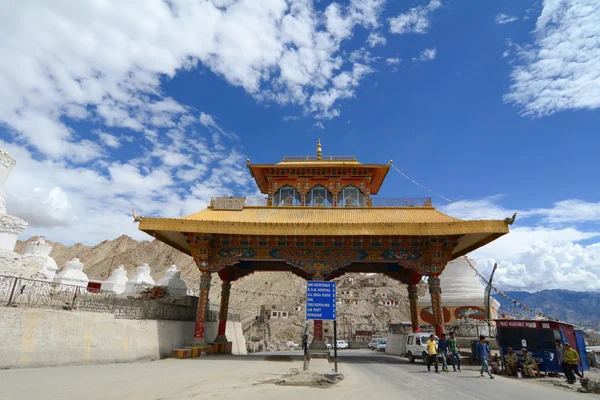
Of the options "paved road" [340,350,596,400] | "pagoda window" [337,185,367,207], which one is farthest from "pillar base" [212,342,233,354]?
"paved road" [340,350,596,400]

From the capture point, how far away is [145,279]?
35219 mm

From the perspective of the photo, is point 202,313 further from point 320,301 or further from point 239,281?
point 239,281

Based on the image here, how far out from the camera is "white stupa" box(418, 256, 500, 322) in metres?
24.8

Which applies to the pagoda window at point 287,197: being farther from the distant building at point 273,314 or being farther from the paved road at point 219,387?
the distant building at point 273,314

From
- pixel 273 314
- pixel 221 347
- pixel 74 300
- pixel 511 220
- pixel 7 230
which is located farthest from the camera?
pixel 273 314

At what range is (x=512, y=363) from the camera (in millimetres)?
12203

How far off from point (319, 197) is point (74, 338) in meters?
13.5

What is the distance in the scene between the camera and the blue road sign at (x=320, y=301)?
33.3 feet

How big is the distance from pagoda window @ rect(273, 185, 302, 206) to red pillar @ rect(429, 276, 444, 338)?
8.41 meters

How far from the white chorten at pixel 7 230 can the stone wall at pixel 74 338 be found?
4.76 meters

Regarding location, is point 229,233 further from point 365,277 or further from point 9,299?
point 365,277

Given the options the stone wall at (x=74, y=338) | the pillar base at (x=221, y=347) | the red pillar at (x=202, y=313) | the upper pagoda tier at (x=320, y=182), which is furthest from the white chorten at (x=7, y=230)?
the upper pagoda tier at (x=320, y=182)

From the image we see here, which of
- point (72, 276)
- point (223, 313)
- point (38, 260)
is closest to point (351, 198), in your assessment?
point (223, 313)

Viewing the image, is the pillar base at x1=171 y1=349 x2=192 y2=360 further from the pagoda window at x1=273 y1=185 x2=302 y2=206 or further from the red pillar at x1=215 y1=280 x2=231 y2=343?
the pagoda window at x1=273 y1=185 x2=302 y2=206
